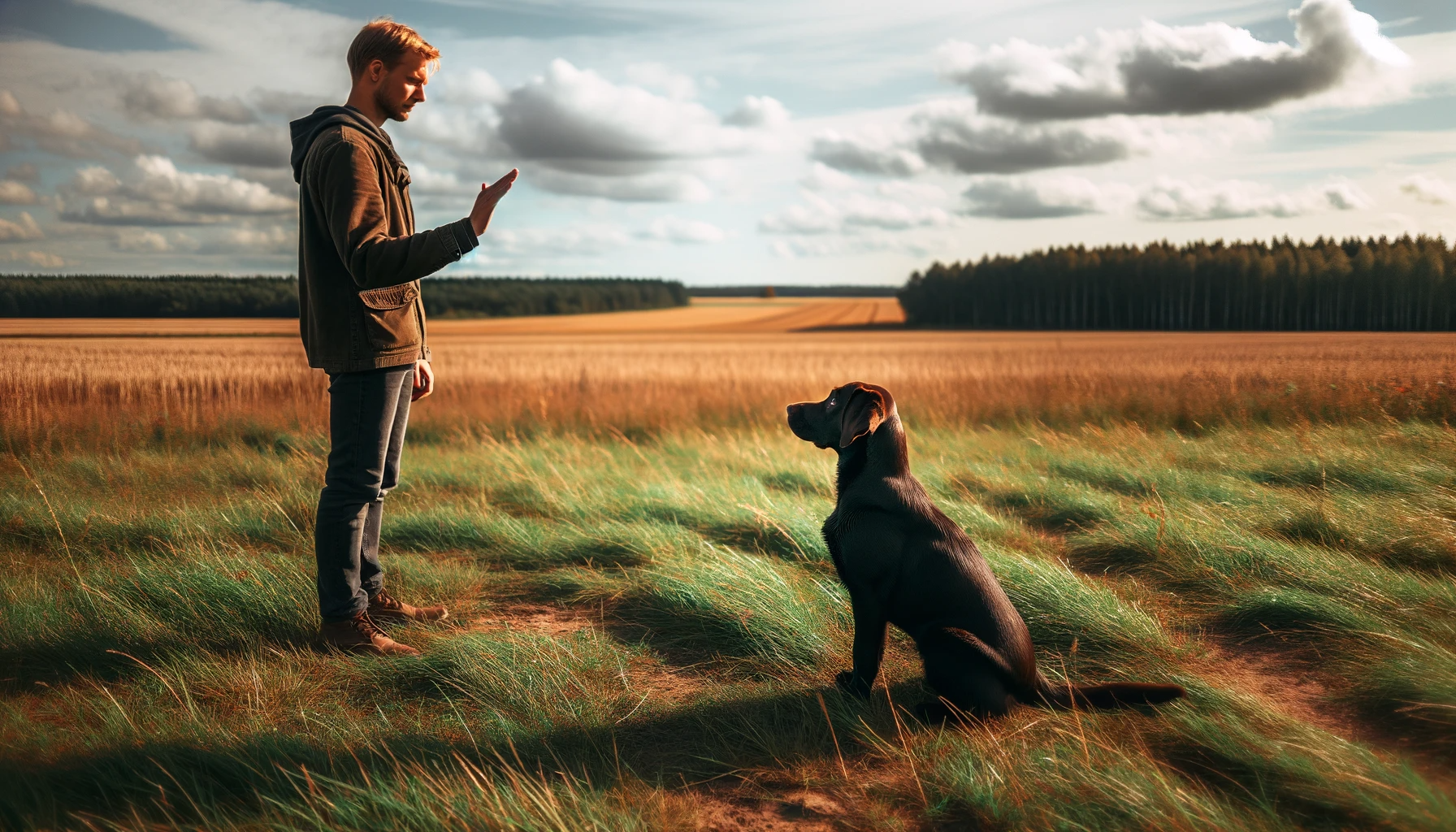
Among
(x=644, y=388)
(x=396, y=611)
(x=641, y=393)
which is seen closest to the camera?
(x=396, y=611)

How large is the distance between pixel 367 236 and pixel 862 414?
2070 mm

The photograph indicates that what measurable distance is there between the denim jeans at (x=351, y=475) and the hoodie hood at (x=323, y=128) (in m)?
0.95

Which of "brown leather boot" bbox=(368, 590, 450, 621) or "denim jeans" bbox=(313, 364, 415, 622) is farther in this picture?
"brown leather boot" bbox=(368, 590, 450, 621)

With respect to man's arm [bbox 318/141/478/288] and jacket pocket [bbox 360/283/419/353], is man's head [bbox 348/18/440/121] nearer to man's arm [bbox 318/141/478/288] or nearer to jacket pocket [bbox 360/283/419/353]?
man's arm [bbox 318/141/478/288]

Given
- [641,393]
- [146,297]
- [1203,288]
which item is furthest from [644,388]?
[1203,288]

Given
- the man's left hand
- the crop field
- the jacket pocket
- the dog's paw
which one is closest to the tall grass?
the crop field

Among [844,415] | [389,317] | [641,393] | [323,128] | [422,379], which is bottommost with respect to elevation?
[641,393]

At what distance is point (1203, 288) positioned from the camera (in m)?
49.8

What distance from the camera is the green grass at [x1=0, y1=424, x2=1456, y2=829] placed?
2.11 m

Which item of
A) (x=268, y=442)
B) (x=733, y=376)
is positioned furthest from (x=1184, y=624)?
(x=733, y=376)

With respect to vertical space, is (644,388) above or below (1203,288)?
below

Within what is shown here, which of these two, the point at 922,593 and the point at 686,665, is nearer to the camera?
the point at 922,593

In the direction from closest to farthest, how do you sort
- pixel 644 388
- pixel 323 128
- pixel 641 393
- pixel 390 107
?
pixel 323 128, pixel 390 107, pixel 641 393, pixel 644 388

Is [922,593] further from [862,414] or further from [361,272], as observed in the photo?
[361,272]
